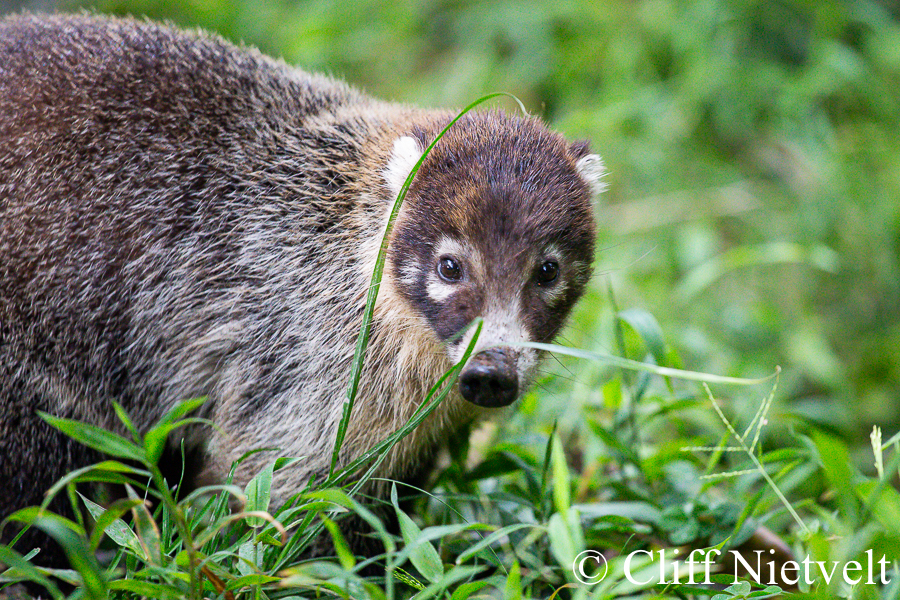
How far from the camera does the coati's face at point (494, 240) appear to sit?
3.21 metres

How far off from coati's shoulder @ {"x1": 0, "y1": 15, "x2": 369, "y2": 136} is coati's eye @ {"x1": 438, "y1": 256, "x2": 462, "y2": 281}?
4.29ft

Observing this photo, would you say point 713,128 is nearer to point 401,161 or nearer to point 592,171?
point 592,171

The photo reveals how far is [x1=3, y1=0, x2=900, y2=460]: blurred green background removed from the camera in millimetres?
6223

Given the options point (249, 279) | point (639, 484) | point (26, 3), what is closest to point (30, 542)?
point (249, 279)

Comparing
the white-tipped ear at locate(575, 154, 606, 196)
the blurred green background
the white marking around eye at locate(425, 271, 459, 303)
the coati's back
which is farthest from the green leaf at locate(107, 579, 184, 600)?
the blurred green background

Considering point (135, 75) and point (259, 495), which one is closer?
point (259, 495)

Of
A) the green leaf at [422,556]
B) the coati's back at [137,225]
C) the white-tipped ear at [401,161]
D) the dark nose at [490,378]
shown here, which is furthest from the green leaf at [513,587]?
the white-tipped ear at [401,161]

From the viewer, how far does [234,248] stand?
3.88 metres

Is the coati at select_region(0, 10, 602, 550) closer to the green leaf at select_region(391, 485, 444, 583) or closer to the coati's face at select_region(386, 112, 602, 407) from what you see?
the coati's face at select_region(386, 112, 602, 407)

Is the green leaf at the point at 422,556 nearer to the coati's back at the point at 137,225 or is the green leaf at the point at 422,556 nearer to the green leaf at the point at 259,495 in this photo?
the green leaf at the point at 259,495

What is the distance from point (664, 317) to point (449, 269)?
300 cm

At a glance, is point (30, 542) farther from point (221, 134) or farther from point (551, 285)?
point (551, 285)

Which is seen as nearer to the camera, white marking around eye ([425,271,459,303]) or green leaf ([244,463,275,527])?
green leaf ([244,463,275,527])

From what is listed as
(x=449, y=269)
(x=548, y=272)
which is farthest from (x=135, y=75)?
(x=548, y=272)
